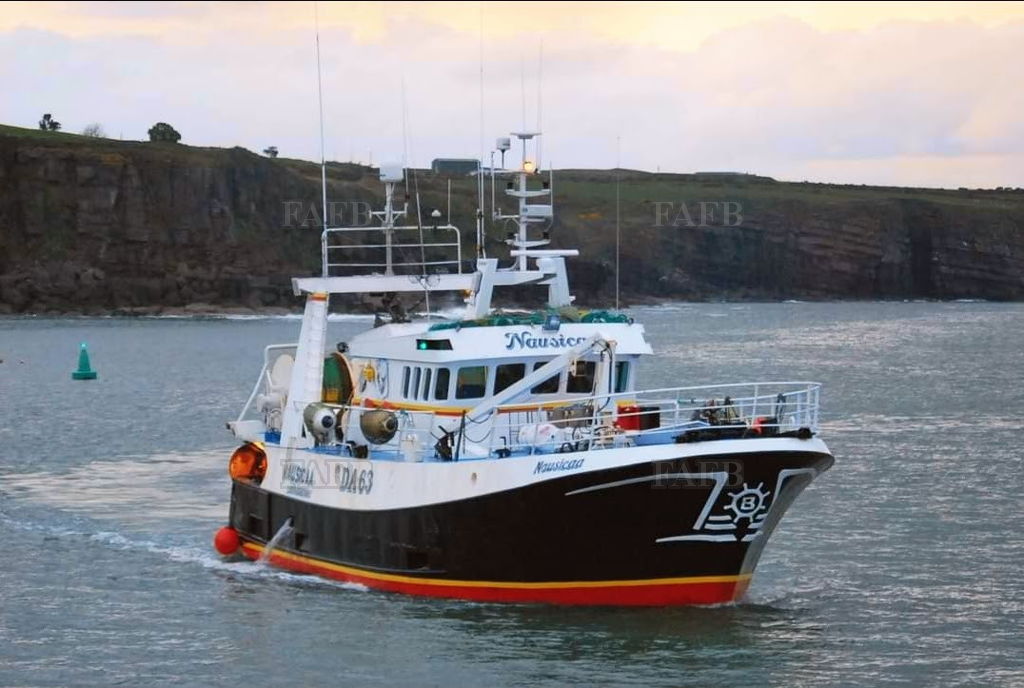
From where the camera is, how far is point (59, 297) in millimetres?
137250

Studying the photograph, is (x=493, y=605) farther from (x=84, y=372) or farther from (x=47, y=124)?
(x=47, y=124)

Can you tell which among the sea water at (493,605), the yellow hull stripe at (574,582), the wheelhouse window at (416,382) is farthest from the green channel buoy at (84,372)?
the yellow hull stripe at (574,582)

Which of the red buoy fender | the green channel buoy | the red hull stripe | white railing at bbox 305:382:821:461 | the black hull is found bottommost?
the green channel buoy

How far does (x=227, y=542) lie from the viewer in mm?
28922

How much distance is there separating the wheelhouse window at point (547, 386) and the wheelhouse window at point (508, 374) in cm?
23

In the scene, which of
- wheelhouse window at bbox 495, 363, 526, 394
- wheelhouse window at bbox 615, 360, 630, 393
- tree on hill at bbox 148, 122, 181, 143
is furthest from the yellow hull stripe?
tree on hill at bbox 148, 122, 181, 143

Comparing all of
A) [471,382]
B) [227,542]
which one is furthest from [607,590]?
[227,542]

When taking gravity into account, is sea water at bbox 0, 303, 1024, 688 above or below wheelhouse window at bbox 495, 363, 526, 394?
below

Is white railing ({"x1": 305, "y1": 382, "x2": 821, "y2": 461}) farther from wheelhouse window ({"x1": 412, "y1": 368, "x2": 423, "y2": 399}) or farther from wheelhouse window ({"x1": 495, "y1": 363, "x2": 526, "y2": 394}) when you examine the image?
wheelhouse window ({"x1": 495, "y1": 363, "x2": 526, "y2": 394})

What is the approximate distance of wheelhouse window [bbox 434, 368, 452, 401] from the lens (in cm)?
2578

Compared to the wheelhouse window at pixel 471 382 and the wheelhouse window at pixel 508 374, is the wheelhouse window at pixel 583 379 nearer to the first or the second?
the wheelhouse window at pixel 508 374

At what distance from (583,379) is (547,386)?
626mm

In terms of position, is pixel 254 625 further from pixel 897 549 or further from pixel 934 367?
pixel 934 367

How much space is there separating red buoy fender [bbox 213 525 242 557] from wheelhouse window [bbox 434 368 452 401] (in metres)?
5.35
